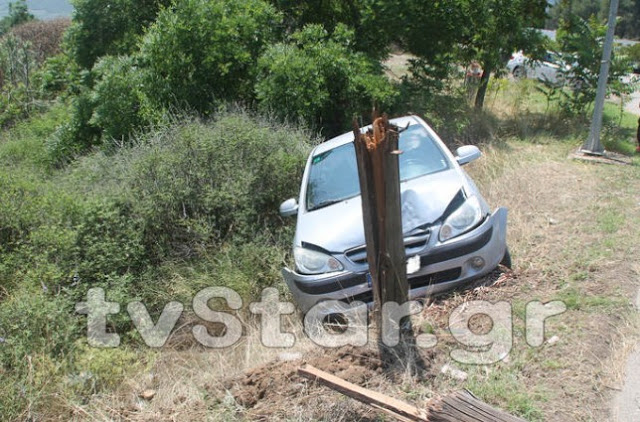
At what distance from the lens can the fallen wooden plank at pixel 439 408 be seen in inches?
128

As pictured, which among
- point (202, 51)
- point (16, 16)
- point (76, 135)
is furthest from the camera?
point (16, 16)

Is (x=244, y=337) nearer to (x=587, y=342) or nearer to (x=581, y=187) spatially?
(x=587, y=342)

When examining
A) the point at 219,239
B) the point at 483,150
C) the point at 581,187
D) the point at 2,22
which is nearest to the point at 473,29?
the point at 483,150

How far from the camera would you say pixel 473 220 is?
5172 mm

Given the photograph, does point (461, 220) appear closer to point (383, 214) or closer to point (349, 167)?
point (383, 214)

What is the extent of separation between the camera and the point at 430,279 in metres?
5.05

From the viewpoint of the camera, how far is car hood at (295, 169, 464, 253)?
5.14 meters

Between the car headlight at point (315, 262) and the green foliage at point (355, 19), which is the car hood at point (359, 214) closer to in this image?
the car headlight at point (315, 262)

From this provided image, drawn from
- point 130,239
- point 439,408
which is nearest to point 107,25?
point 130,239

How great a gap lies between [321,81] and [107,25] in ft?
16.7

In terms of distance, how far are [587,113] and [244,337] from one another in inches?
387

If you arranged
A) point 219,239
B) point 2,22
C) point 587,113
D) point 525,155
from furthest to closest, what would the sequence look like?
point 2,22, point 587,113, point 525,155, point 219,239

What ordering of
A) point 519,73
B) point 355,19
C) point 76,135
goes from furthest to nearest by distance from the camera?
point 519,73 < point 355,19 < point 76,135

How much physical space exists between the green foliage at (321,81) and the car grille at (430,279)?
4.29 meters
